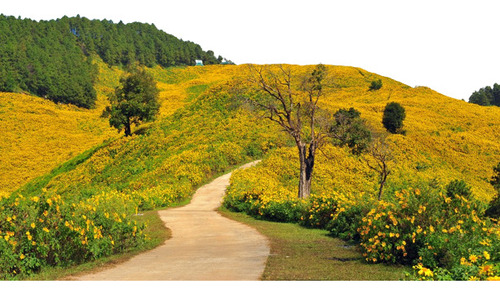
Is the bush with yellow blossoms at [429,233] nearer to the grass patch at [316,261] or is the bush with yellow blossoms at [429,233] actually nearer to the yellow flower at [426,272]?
the grass patch at [316,261]

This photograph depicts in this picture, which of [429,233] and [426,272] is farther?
[429,233]

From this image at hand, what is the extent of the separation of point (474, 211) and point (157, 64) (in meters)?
132

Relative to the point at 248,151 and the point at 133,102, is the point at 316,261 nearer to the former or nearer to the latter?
the point at 248,151

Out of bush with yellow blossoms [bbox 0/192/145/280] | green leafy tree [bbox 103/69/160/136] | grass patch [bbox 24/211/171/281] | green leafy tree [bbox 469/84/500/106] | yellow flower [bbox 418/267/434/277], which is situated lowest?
grass patch [bbox 24/211/171/281]


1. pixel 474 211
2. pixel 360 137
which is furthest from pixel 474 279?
pixel 360 137

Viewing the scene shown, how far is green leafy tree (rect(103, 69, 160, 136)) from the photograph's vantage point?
4909 cm

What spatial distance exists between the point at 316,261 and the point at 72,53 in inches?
4755

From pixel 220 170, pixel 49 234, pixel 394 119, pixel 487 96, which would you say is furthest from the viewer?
pixel 487 96

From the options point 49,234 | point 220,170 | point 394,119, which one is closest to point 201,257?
point 49,234

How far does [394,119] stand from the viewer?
4678 centimetres

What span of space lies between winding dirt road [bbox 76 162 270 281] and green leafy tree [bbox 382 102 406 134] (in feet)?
105

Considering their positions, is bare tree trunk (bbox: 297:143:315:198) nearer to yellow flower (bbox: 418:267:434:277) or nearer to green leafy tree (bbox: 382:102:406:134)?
yellow flower (bbox: 418:267:434:277)

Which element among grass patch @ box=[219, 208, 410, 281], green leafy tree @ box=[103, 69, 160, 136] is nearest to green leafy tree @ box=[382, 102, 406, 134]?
green leafy tree @ box=[103, 69, 160, 136]

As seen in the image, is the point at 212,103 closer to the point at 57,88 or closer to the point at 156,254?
the point at 156,254
